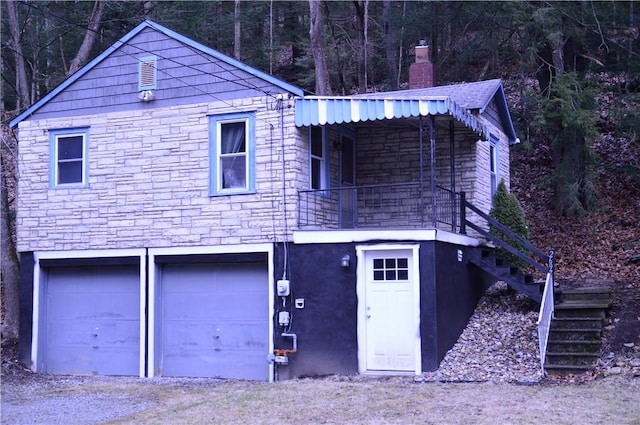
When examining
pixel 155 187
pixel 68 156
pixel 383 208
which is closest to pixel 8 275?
pixel 68 156

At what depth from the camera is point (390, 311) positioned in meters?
13.9

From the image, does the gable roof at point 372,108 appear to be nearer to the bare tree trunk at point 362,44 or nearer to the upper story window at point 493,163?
the upper story window at point 493,163

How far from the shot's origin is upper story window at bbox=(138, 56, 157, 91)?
16.0m

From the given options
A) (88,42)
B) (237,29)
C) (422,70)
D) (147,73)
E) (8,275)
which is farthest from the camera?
(237,29)

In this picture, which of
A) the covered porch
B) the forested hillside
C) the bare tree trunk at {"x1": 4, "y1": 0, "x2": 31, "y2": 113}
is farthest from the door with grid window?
the bare tree trunk at {"x1": 4, "y1": 0, "x2": 31, "y2": 113}

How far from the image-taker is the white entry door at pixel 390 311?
44.8 feet

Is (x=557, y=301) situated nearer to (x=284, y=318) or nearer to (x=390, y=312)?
(x=390, y=312)

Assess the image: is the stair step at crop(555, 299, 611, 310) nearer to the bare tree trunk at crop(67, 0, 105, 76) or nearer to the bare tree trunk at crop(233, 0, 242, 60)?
the bare tree trunk at crop(67, 0, 105, 76)

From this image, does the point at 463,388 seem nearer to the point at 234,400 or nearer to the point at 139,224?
the point at 234,400

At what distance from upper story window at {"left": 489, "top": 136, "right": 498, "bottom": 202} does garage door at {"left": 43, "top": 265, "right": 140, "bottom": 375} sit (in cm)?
835

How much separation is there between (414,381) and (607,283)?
6.54 meters

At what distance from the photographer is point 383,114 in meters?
13.9

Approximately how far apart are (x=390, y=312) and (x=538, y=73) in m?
13.1

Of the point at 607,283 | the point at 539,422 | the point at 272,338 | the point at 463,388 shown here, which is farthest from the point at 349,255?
the point at 607,283
